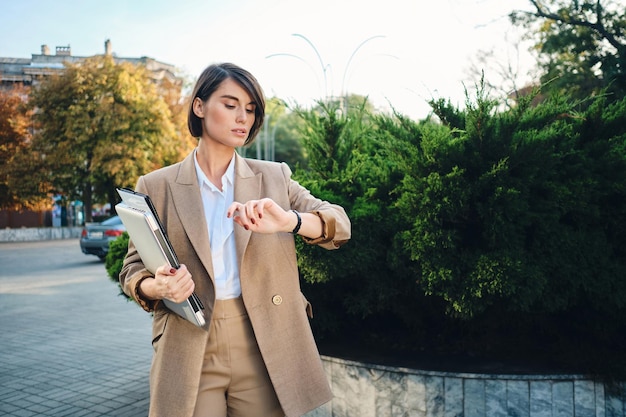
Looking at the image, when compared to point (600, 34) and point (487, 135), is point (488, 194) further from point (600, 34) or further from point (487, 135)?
point (600, 34)

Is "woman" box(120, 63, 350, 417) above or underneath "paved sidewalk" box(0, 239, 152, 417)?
above

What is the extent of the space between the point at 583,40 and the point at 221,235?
1493cm

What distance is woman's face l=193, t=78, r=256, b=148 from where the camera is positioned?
6.74ft

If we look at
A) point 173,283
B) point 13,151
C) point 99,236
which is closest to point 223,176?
point 173,283

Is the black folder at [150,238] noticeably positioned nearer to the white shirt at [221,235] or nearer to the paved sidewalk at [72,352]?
the white shirt at [221,235]

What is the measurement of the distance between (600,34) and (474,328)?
1250 centimetres

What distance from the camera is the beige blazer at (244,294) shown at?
1928 mm

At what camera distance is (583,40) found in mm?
14438

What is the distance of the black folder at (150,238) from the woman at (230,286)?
89mm

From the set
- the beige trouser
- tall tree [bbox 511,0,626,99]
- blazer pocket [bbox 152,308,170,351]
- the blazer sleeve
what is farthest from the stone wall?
tall tree [bbox 511,0,626,99]

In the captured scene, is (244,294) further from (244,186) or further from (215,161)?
(215,161)

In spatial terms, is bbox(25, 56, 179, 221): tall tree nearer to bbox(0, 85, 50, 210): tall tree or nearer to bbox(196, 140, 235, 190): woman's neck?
bbox(0, 85, 50, 210): tall tree

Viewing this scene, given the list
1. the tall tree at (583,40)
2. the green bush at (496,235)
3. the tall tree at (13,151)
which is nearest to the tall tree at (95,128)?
the tall tree at (13,151)

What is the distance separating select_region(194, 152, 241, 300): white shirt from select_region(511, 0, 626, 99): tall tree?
11.3 metres
